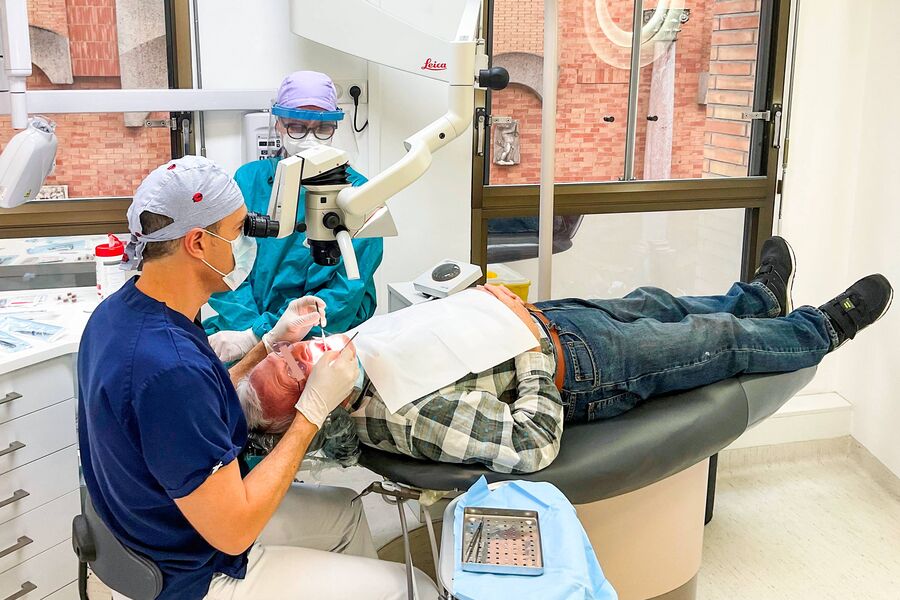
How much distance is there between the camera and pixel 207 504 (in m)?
1.34

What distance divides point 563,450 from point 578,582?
515mm

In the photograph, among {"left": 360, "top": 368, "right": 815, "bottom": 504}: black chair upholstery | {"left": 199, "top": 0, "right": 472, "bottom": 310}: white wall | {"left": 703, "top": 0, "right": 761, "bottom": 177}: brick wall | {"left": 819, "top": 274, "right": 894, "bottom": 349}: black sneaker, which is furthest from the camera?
{"left": 703, "top": 0, "right": 761, "bottom": 177}: brick wall

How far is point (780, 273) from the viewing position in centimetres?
246

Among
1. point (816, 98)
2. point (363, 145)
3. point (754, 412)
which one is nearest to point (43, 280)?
point (363, 145)

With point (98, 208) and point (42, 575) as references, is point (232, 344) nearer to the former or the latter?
point (42, 575)

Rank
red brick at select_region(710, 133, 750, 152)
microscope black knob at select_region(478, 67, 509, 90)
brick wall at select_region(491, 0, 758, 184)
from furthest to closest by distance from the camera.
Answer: red brick at select_region(710, 133, 750, 152), brick wall at select_region(491, 0, 758, 184), microscope black knob at select_region(478, 67, 509, 90)

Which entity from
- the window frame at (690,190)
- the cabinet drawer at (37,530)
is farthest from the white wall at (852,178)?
the cabinet drawer at (37,530)

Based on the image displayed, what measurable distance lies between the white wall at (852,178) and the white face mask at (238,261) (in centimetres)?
216

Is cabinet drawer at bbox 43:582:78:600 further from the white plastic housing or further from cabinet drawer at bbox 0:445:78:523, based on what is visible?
the white plastic housing

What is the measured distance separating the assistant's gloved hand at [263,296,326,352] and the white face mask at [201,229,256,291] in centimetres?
18

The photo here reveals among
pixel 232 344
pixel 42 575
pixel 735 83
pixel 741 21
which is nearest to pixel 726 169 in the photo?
pixel 735 83

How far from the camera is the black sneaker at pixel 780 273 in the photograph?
2436 millimetres

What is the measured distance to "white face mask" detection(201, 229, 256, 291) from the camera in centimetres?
148

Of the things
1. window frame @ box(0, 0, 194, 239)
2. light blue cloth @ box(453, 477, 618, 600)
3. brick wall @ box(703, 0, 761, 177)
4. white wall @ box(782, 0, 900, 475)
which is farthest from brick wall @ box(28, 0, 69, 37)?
white wall @ box(782, 0, 900, 475)
